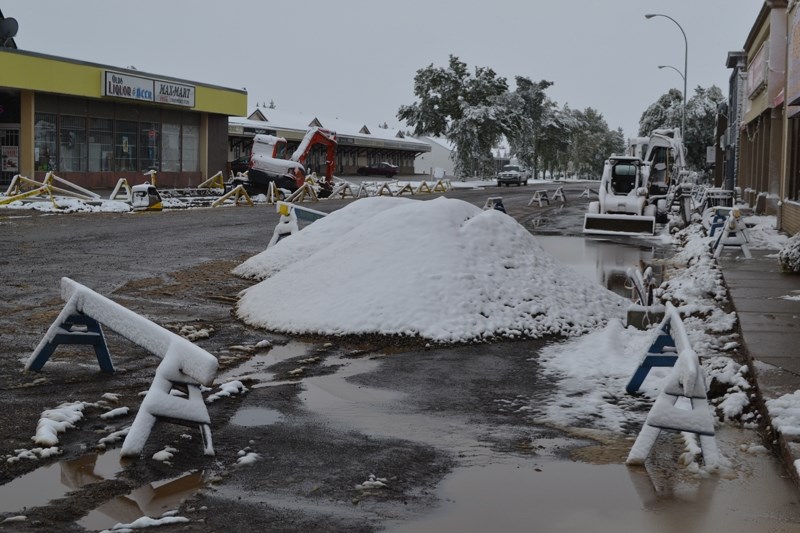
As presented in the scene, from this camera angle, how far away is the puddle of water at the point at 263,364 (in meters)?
7.79

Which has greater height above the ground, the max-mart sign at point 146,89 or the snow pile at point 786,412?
the max-mart sign at point 146,89

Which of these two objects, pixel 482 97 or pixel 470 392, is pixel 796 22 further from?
pixel 482 97

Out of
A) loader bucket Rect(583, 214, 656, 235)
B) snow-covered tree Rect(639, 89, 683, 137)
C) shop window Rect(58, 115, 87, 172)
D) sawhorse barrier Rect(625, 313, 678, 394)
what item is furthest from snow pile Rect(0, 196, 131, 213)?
snow-covered tree Rect(639, 89, 683, 137)

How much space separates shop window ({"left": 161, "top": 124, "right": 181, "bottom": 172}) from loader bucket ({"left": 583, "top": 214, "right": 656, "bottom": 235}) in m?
31.6

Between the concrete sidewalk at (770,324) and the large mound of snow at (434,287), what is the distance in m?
1.56

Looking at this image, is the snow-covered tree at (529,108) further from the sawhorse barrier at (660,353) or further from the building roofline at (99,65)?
the sawhorse barrier at (660,353)

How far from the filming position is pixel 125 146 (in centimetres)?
4819

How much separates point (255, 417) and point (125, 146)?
4401cm

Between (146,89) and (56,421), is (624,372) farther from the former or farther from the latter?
(146,89)

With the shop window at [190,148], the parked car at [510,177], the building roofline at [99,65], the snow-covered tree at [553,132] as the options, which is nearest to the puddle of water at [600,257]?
the building roofline at [99,65]

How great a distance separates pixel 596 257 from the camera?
1925 cm

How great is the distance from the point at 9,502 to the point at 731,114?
5458cm

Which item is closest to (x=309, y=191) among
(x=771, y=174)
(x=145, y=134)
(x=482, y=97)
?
(x=145, y=134)

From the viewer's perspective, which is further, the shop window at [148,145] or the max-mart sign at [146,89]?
the shop window at [148,145]
